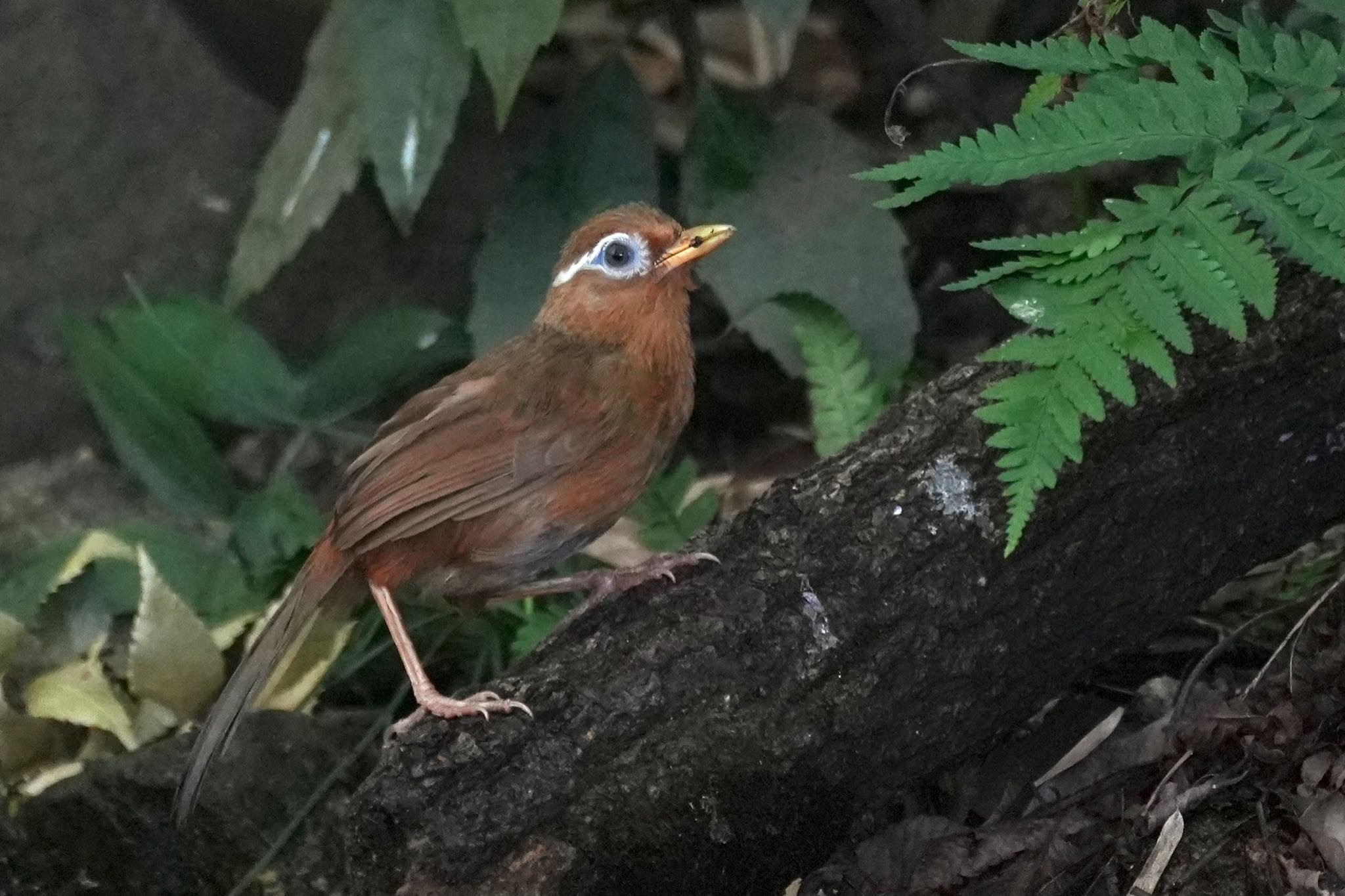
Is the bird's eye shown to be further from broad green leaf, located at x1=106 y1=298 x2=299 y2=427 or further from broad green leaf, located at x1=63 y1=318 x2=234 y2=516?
broad green leaf, located at x1=63 y1=318 x2=234 y2=516

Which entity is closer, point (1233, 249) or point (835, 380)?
point (1233, 249)

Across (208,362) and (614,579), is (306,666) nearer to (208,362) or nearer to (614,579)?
(208,362)

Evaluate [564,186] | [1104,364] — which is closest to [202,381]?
[564,186]

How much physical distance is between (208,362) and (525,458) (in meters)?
1.68

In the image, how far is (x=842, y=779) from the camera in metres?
2.62

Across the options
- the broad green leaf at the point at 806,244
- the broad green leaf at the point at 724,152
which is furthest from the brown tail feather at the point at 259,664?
the broad green leaf at the point at 724,152

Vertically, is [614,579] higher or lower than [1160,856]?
higher

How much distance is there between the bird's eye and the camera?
3.38 m

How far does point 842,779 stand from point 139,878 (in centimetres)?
176

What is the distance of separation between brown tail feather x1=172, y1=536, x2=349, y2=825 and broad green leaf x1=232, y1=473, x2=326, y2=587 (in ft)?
2.51

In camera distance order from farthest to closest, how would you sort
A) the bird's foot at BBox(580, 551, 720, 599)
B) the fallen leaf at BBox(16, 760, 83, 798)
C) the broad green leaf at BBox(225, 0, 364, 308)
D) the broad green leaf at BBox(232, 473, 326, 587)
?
1. the broad green leaf at BBox(225, 0, 364, 308)
2. the broad green leaf at BBox(232, 473, 326, 587)
3. the fallen leaf at BBox(16, 760, 83, 798)
4. the bird's foot at BBox(580, 551, 720, 599)

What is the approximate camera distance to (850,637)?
8.73 feet

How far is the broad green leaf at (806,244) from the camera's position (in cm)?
418

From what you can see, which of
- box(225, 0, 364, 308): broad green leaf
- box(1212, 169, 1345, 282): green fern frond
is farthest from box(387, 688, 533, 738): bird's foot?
box(225, 0, 364, 308): broad green leaf
